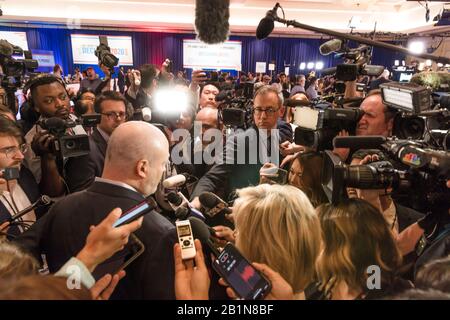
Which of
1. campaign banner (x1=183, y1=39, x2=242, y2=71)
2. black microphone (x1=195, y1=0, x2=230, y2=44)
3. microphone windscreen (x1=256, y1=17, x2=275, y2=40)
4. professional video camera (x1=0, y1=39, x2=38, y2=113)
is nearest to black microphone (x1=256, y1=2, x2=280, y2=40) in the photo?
microphone windscreen (x1=256, y1=17, x2=275, y2=40)

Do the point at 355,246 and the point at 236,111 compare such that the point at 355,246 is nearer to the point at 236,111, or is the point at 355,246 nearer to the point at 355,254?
the point at 355,254

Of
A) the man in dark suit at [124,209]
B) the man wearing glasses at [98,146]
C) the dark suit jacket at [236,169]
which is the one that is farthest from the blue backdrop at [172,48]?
the man in dark suit at [124,209]

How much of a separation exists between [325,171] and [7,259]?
3.21ft

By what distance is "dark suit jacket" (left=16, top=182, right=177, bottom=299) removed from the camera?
96cm

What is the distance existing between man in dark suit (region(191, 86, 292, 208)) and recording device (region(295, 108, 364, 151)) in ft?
2.24

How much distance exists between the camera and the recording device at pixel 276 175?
1.43m

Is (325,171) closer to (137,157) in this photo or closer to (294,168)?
(294,168)

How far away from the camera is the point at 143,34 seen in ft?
33.7

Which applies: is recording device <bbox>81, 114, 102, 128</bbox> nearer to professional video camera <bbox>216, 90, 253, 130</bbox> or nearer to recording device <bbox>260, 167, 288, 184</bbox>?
professional video camera <bbox>216, 90, 253, 130</bbox>

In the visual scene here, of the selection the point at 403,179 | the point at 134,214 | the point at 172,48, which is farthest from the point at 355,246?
the point at 172,48

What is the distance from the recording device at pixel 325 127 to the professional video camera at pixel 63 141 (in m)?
1.00

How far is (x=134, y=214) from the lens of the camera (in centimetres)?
87

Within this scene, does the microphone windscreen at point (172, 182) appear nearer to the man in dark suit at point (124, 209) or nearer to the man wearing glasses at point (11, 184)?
the man in dark suit at point (124, 209)

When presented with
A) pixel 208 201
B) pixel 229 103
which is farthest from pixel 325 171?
pixel 229 103
